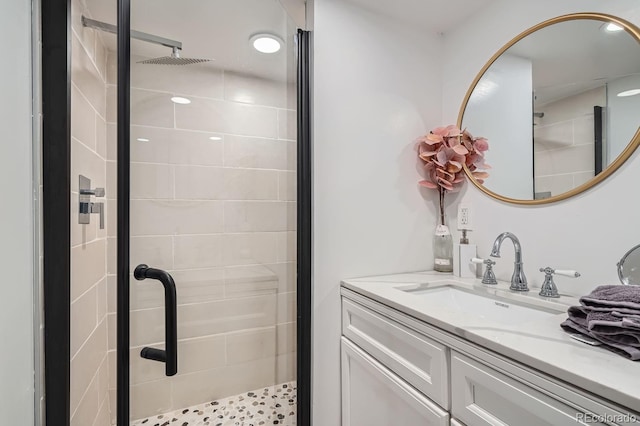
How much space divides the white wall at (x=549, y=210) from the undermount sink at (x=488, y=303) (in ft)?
0.60

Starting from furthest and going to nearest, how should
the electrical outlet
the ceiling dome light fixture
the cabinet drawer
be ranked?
the electrical outlet, the ceiling dome light fixture, the cabinet drawer

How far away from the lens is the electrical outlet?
56.1 inches

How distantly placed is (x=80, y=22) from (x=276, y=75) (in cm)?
68

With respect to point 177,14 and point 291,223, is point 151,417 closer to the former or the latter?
point 291,223

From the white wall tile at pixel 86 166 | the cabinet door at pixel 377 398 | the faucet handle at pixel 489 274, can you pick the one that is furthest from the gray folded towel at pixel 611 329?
the white wall tile at pixel 86 166

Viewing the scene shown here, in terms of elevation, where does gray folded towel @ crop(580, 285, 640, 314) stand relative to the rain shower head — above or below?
below

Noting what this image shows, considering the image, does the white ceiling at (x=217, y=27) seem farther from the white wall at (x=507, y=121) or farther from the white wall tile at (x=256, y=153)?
the white wall at (x=507, y=121)

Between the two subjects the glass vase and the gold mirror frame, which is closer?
the gold mirror frame

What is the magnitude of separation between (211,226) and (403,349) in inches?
30.7

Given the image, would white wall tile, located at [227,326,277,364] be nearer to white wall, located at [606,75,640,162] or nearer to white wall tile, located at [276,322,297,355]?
white wall tile, located at [276,322,297,355]

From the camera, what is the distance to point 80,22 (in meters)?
0.99

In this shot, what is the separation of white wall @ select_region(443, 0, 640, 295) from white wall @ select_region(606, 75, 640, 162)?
63mm

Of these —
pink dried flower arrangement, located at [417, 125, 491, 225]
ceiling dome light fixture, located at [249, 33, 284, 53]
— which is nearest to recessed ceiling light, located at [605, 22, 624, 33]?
pink dried flower arrangement, located at [417, 125, 491, 225]

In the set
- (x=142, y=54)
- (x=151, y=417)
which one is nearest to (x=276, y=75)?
(x=142, y=54)
